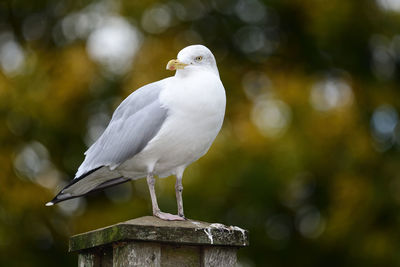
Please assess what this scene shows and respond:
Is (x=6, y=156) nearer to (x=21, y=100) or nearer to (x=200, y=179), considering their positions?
(x=21, y=100)

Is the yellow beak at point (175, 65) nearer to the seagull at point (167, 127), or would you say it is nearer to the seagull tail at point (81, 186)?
the seagull at point (167, 127)

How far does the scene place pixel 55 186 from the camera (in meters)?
7.20

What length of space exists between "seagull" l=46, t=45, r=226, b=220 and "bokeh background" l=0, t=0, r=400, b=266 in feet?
8.40

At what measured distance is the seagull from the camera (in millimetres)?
3680

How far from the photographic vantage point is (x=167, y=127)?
12.1ft

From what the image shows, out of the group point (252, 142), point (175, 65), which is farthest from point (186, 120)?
point (252, 142)

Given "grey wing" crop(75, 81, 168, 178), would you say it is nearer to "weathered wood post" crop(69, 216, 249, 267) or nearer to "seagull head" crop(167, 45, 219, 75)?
"seagull head" crop(167, 45, 219, 75)

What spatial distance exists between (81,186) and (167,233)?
41.3 inches

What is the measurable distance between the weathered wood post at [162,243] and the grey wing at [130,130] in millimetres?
551

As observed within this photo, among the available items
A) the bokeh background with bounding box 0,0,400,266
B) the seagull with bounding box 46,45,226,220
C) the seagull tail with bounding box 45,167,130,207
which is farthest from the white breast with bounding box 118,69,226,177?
the bokeh background with bounding box 0,0,400,266

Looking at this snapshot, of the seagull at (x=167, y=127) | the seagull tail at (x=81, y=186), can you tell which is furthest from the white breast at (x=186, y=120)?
the seagull tail at (x=81, y=186)

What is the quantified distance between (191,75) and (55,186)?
12.4 ft

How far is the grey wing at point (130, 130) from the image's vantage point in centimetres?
375

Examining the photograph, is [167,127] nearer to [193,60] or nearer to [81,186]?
[193,60]
